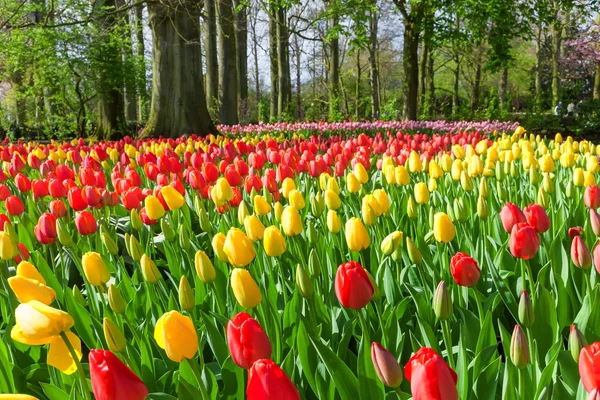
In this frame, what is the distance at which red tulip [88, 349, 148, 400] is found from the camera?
0.84 metres

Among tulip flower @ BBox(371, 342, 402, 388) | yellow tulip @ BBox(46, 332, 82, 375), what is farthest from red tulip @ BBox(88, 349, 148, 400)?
tulip flower @ BBox(371, 342, 402, 388)

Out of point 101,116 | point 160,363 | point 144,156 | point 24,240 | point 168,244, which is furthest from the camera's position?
point 101,116

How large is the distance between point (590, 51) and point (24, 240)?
31941 mm

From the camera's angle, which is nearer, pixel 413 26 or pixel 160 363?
pixel 160 363

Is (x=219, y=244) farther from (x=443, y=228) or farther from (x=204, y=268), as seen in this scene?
(x=443, y=228)

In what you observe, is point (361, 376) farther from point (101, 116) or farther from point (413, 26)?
point (413, 26)

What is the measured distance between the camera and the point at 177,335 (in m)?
1.00

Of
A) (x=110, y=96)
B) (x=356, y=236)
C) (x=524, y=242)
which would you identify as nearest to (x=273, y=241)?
(x=356, y=236)

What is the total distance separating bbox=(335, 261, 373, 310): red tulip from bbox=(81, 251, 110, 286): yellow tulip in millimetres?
737

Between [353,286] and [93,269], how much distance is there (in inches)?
30.6

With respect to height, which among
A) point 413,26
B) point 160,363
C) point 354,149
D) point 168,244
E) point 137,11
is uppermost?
point 137,11

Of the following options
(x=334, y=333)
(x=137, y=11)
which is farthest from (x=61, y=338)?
(x=137, y=11)

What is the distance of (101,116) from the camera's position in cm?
1300

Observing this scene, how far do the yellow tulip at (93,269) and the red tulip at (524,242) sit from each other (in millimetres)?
1125
